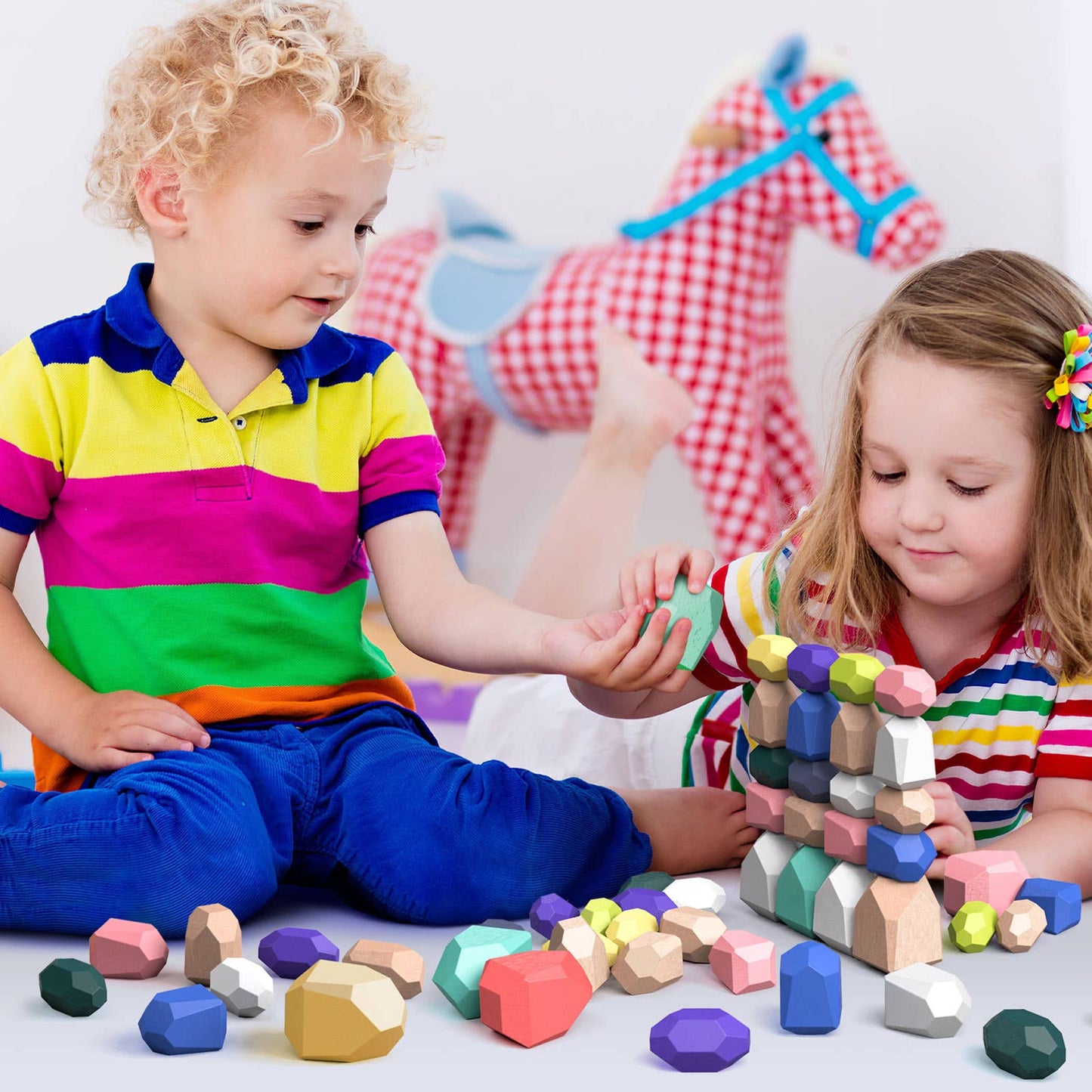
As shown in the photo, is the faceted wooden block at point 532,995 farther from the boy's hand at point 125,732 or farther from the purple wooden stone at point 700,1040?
the boy's hand at point 125,732

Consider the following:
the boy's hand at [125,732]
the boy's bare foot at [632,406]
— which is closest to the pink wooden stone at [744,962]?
the boy's hand at [125,732]

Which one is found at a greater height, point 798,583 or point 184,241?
point 184,241

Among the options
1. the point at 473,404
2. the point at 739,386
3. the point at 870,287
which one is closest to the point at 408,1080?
the point at 739,386

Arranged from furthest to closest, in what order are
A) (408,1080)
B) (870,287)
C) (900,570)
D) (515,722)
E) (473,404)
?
(870,287) < (473,404) < (515,722) < (900,570) < (408,1080)

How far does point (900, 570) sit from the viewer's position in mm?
934

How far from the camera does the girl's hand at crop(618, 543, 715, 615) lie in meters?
0.90

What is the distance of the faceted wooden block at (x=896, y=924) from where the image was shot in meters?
0.74

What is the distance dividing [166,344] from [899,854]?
58 cm

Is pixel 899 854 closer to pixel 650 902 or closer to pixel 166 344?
pixel 650 902

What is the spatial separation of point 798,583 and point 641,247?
985mm

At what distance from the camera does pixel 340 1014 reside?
62 centimetres

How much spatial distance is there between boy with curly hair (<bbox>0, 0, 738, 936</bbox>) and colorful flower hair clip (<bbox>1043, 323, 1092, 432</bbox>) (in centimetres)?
26

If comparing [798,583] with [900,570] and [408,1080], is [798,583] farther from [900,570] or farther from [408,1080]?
[408,1080]

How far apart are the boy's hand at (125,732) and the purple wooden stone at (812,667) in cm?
37
